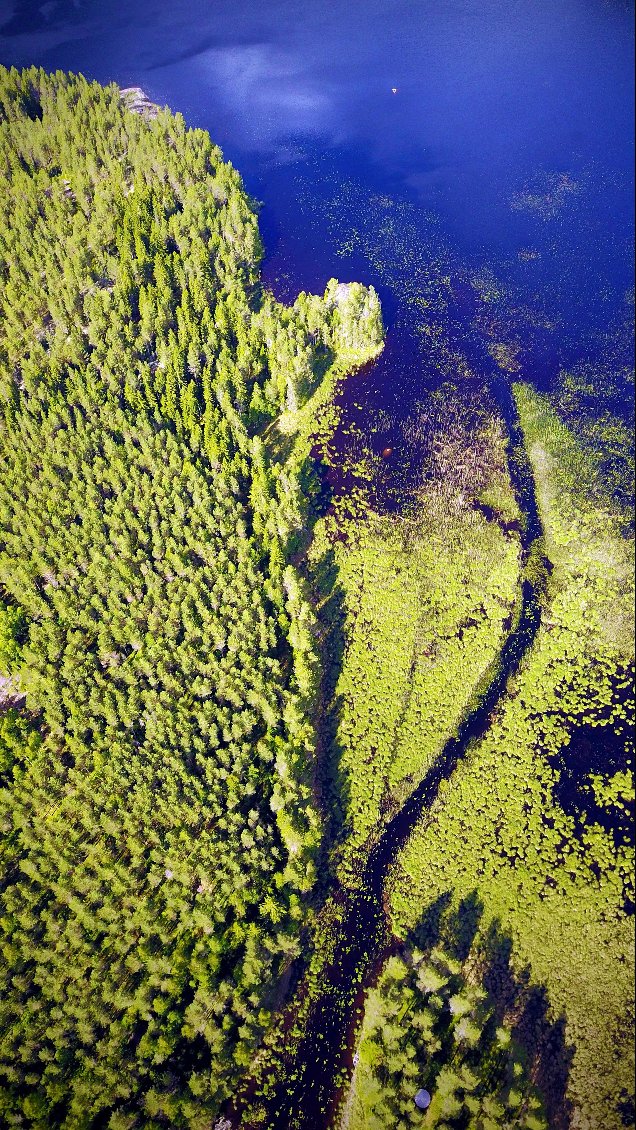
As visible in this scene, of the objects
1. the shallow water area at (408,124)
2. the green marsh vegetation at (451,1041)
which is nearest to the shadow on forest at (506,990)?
the green marsh vegetation at (451,1041)

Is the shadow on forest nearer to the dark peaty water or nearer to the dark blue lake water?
the dark blue lake water

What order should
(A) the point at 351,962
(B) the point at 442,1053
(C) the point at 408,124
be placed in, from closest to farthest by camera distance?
(B) the point at 442,1053 < (A) the point at 351,962 < (C) the point at 408,124

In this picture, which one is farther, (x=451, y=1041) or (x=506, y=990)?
(x=506, y=990)

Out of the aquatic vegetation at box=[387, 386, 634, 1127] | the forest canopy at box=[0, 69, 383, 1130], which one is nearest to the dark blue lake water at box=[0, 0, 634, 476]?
the forest canopy at box=[0, 69, 383, 1130]

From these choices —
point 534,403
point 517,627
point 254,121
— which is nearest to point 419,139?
point 254,121

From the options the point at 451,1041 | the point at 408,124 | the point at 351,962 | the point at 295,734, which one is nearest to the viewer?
the point at 451,1041

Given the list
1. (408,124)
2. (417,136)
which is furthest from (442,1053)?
(408,124)

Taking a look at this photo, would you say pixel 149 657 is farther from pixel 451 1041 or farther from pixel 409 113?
pixel 409 113

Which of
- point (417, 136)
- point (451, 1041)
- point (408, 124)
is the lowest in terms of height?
point (451, 1041)
